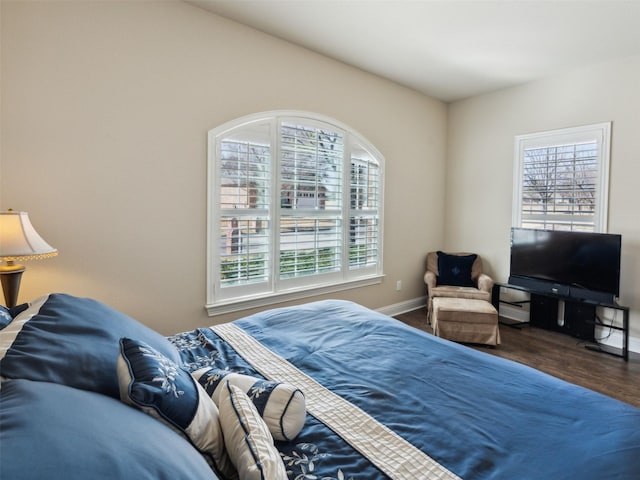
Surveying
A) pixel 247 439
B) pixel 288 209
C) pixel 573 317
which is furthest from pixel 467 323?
pixel 247 439

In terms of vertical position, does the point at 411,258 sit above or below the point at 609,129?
below

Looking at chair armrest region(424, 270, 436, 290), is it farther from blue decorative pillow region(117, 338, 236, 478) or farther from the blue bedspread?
blue decorative pillow region(117, 338, 236, 478)

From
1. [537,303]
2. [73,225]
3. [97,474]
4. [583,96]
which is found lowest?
[537,303]

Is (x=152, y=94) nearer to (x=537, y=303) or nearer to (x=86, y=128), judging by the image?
(x=86, y=128)

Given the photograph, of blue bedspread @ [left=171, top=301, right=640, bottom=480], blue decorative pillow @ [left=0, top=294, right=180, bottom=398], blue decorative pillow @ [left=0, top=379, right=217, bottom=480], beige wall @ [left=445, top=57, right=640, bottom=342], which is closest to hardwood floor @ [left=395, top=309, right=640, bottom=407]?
beige wall @ [left=445, top=57, right=640, bottom=342]

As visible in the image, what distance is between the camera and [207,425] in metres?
0.94

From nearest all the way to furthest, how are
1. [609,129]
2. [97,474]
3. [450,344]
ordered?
1. [97,474]
2. [450,344]
3. [609,129]

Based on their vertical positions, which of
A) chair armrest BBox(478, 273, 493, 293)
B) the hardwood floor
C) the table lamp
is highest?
the table lamp

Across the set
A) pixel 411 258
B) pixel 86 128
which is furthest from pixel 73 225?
pixel 411 258

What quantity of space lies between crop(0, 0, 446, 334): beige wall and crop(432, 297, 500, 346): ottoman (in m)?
2.23

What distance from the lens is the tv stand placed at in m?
3.24

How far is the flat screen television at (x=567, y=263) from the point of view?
3.24 meters

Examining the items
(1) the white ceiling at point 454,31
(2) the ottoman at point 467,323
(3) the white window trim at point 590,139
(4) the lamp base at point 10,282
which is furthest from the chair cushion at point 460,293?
(4) the lamp base at point 10,282

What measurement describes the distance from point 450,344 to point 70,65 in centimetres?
277
